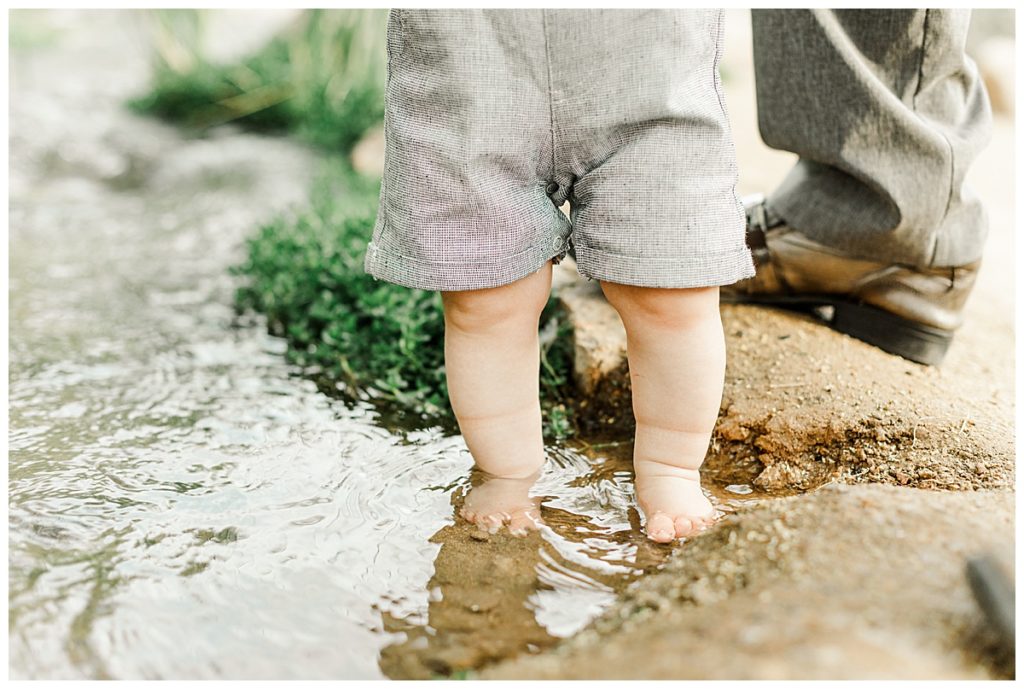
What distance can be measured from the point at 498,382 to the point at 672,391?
323 millimetres

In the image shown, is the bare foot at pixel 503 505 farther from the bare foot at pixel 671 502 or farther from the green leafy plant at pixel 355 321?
the green leafy plant at pixel 355 321

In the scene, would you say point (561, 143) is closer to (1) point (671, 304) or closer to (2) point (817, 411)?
(1) point (671, 304)

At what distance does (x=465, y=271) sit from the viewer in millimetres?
1685

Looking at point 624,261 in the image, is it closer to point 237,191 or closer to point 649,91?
point 649,91

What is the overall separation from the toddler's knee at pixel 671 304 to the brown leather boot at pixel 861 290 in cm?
84

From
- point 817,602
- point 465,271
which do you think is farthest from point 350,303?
point 817,602

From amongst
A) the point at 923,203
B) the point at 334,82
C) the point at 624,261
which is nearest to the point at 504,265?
the point at 624,261

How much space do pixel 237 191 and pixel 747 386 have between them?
341 cm

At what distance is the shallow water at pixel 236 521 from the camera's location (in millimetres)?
1471

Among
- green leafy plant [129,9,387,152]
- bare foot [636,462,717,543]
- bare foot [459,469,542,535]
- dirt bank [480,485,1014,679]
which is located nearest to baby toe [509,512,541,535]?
bare foot [459,469,542,535]

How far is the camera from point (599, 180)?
1.68m

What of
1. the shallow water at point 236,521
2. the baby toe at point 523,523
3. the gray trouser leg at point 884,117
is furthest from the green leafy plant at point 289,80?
the baby toe at point 523,523

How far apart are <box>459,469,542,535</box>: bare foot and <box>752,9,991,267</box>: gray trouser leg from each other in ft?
3.52

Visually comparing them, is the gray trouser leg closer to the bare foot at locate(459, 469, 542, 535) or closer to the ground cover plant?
the ground cover plant
